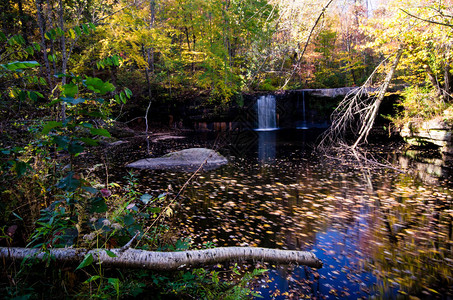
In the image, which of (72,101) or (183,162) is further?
(183,162)

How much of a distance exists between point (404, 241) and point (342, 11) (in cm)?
374

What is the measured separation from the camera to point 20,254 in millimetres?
2189

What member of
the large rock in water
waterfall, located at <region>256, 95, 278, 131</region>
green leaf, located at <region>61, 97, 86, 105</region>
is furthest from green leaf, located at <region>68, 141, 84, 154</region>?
waterfall, located at <region>256, 95, 278, 131</region>

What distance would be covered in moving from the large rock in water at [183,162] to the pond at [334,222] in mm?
771

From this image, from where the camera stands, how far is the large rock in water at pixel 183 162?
9.71 metres

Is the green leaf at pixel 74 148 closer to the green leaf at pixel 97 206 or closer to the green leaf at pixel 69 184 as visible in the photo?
the green leaf at pixel 69 184

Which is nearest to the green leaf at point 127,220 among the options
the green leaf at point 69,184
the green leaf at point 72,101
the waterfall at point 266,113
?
the green leaf at point 69,184

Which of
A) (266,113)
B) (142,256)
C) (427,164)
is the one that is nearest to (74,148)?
(142,256)

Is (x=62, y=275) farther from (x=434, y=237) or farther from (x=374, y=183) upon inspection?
(x=374, y=183)

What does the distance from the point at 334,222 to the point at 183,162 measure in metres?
6.46

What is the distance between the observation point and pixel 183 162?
1020 cm

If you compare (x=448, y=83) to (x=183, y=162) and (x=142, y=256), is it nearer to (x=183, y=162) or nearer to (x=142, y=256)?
(x=183, y=162)

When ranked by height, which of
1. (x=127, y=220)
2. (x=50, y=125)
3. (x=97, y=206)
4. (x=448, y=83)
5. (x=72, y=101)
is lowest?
(x=127, y=220)

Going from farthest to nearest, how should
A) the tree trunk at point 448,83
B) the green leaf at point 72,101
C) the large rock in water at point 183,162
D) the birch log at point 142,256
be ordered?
1. the tree trunk at point 448,83
2. the large rock in water at point 183,162
3. the birch log at point 142,256
4. the green leaf at point 72,101
